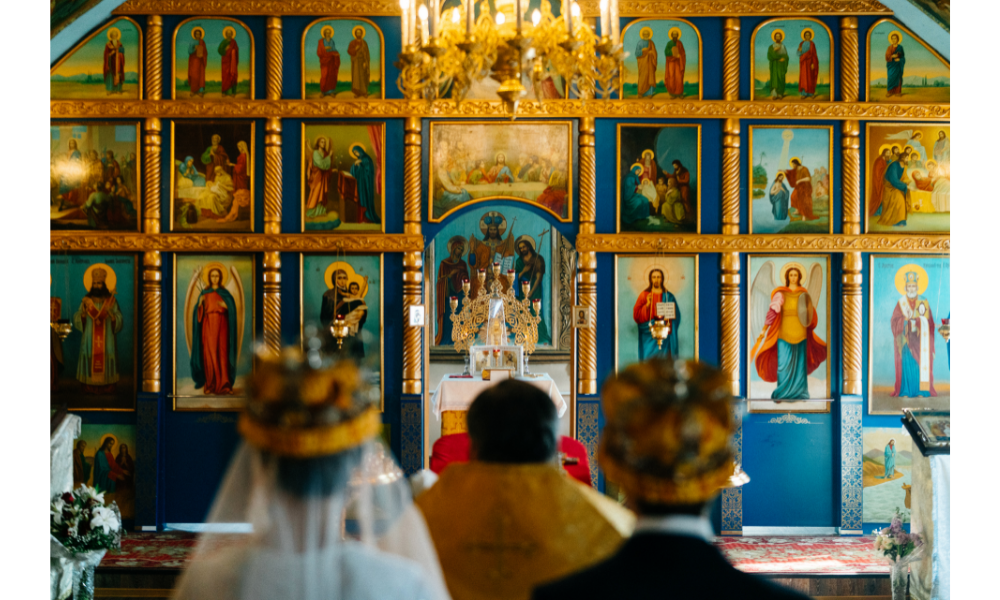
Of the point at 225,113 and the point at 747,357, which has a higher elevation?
the point at 225,113

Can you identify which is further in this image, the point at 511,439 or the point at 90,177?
the point at 90,177

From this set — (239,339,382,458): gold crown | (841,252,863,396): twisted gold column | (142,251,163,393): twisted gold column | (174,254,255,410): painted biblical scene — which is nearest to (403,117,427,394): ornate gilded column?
(174,254,255,410): painted biblical scene

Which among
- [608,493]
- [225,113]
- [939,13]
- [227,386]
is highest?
[939,13]

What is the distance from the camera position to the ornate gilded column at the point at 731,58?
8.32m

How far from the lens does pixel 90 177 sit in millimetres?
→ 8414

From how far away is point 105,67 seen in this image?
27.6 feet

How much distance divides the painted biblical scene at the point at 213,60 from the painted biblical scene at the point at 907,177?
250 inches

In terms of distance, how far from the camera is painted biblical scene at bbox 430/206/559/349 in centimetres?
1106

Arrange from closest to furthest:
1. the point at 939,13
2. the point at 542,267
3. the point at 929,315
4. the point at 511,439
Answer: the point at 511,439, the point at 939,13, the point at 929,315, the point at 542,267

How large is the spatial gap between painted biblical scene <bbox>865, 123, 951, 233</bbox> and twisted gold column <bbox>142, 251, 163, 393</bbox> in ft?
23.7

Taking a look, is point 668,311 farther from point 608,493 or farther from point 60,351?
point 60,351

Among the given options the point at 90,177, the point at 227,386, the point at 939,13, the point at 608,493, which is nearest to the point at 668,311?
the point at 608,493

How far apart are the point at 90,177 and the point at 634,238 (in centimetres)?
553

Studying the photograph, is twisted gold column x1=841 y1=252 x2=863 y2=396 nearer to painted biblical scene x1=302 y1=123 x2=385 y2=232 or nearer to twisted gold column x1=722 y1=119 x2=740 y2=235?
twisted gold column x1=722 y1=119 x2=740 y2=235
